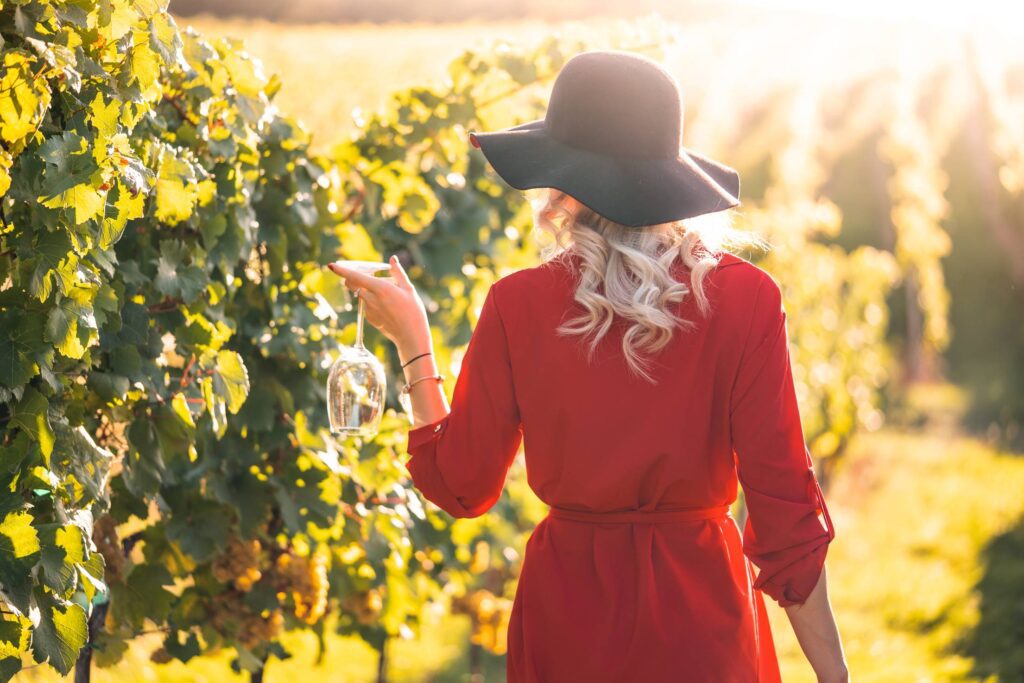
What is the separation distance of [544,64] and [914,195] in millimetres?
10133

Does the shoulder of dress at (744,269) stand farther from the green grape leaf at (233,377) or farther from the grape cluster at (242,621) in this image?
the grape cluster at (242,621)

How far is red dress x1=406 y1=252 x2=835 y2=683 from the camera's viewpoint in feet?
5.69

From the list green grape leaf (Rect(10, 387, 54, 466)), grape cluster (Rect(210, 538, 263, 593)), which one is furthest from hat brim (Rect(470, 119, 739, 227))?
grape cluster (Rect(210, 538, 263, 593))

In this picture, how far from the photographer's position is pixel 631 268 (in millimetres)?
1743

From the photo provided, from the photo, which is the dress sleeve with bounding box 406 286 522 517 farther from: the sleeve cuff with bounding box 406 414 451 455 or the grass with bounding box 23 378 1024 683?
the grass with bounding box 23 378 1024 683

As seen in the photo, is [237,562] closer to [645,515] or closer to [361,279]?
[361,279]

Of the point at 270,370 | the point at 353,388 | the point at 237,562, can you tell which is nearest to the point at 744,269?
the point at 353,388

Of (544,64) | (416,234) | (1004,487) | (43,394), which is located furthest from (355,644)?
(1004,487)

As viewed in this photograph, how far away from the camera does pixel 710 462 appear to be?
178 cm

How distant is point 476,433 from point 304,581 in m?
1.27

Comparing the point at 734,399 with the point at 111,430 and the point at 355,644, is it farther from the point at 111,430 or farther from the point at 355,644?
the point at 355,644

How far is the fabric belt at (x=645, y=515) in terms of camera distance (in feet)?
5.88

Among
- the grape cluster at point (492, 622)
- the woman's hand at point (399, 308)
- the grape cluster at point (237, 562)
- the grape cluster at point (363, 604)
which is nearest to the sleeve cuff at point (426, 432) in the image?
the woman's hand at point (399, 308)

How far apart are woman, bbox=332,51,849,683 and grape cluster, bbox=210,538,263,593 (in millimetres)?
1084
